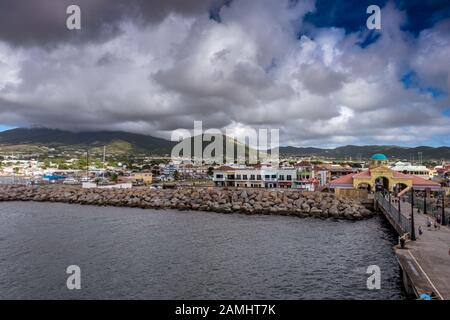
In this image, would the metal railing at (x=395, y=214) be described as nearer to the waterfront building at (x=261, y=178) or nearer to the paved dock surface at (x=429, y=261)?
the paved dock surface at (x=429, y=261)

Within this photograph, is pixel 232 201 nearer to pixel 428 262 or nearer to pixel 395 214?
pixel 395 214

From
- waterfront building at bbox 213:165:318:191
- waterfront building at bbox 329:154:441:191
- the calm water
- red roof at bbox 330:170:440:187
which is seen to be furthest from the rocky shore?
waterfront building at bbox 213:165:318:191

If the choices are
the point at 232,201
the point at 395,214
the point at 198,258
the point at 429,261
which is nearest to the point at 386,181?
the point at 395,214

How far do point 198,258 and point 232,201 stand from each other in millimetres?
33504

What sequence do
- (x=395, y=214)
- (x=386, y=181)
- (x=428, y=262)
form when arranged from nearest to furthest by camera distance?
(x=428, y=262) → (x=395, y=214) → (x=386, y=181)

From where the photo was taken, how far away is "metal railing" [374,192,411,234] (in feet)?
113

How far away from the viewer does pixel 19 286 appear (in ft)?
76.2

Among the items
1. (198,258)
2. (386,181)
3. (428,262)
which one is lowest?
(198,258)

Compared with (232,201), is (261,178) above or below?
above

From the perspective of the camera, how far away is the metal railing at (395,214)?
113 feet

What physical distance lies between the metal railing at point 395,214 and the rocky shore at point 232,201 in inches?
123

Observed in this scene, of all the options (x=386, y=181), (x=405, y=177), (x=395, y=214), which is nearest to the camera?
(x=395, y=214)

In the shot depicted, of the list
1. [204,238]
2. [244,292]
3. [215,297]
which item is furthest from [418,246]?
[204,238]

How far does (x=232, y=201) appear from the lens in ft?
206
